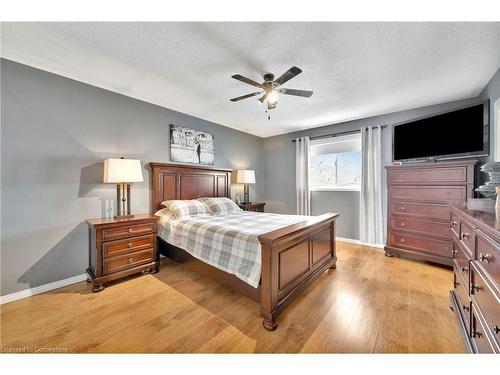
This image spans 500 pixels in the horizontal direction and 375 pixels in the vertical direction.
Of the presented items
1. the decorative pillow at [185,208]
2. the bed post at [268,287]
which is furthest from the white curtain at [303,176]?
the bed post at [268,287]

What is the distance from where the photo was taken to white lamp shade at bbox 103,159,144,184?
7.76 feet

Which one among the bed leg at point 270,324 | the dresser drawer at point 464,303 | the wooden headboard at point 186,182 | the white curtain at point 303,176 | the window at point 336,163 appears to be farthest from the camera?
the white curtain at point 303,176

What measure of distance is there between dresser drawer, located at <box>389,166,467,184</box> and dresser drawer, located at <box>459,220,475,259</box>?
165cm

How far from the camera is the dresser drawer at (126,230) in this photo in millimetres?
2225

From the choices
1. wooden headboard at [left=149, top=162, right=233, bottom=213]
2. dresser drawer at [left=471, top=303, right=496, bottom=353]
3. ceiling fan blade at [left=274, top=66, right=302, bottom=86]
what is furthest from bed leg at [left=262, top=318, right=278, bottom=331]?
wooden headboard at [left=149, top=162, right=233, bottom=213]

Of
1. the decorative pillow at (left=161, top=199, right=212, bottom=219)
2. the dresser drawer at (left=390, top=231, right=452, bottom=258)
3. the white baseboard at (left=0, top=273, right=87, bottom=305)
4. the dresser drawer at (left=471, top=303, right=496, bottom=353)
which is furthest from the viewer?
the decorative pillow at (left=161, top=199, right=212, bottom=219)

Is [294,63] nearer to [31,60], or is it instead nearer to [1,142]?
[31,60]

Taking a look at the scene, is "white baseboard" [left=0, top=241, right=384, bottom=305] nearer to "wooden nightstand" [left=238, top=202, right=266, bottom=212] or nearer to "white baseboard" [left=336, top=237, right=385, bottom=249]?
"wooden nightstand" [left=238, top=202, right=266, bottom=212]

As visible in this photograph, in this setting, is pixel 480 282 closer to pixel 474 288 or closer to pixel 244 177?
pixel 474 288

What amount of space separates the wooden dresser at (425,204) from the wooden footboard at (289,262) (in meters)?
1.36

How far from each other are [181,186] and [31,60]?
7.03 feet

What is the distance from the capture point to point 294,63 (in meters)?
2.03

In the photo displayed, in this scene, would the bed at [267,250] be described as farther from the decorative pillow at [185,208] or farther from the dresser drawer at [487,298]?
the dresser drawer at [487,298]
